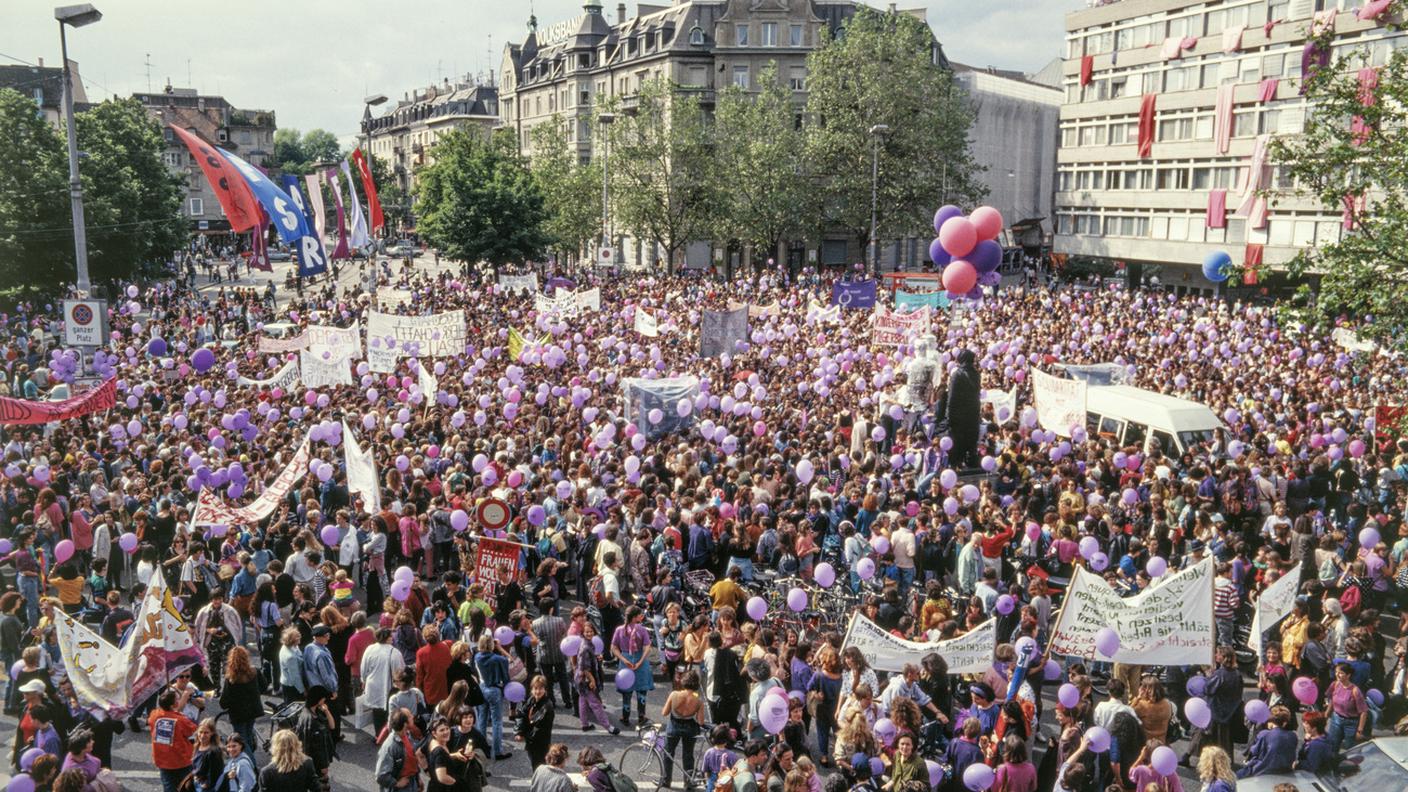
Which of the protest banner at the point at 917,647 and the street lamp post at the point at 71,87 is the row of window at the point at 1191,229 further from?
the street lamp post at the point at 71,87

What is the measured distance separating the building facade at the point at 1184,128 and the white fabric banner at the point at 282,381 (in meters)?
39.0

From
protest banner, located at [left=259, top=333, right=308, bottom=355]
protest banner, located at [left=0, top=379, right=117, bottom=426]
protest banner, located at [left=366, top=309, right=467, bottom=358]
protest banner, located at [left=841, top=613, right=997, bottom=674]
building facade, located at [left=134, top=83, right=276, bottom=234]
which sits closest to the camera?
protest banner, located at [left=841, top=613, right=997, bottom=674]

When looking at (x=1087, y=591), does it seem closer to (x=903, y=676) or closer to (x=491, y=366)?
(x=903, y=676)

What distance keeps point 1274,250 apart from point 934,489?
3865cm

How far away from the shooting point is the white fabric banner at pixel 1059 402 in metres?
19.1

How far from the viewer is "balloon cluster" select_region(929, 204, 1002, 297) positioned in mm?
19688

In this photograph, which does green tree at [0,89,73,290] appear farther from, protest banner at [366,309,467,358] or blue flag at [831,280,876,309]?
blue flag at [831,280,876,309]

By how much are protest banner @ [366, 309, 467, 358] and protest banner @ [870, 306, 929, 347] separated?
938cm

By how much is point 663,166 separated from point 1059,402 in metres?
38.9

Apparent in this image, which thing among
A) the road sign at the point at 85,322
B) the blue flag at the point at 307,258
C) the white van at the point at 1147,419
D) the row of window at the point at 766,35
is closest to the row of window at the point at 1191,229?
the row of window at the point at 766,35

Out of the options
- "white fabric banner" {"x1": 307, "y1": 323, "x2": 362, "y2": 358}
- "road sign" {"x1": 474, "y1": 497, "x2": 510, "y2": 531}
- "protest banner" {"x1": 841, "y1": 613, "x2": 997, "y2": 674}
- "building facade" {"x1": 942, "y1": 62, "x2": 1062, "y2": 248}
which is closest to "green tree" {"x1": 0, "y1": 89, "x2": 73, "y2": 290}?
"white fabric banner" {"x1": 307, "y1": 323, "x2": 362, "y2": 358}

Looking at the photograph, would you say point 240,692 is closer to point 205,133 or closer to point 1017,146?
point 1017,146

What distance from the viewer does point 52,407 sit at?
16109 millimetres

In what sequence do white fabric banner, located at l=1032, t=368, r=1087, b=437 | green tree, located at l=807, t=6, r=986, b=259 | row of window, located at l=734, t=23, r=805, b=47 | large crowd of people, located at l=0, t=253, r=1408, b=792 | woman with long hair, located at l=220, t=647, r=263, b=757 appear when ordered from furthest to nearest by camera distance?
row of window, located at l=734, t=23, r=805, b=47, green tree, located at l=807, t=6, r=986, b=259, white fabric banner, located at l=1032, t=368, r=1087, b=437, woman with long hair, located at l=220, t=647, r=263, b=757, large crowd of people, located at l=0, t=253, r=1408, b=792
